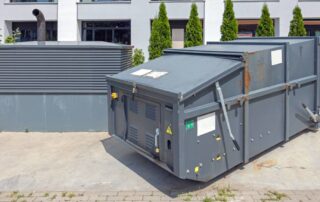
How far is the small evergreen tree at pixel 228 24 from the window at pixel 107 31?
4868 mm

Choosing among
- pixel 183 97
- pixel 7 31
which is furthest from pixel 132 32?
pixel 183 97

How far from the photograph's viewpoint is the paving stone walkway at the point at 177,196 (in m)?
4.36

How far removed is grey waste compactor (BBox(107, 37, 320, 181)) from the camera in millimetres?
4258

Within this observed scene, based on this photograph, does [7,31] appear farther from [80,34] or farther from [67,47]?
[67,47]

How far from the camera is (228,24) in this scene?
1460 cm

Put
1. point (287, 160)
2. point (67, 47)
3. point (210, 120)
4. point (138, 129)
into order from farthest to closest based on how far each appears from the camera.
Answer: point (67, 47) < point (287, 160) < point (138, 129) < point (210, 120)

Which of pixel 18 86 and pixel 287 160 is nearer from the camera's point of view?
pixel 287 160

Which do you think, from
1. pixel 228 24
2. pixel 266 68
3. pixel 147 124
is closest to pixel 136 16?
pixel 228 24

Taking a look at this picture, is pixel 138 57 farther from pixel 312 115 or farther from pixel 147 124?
pixel 147 124

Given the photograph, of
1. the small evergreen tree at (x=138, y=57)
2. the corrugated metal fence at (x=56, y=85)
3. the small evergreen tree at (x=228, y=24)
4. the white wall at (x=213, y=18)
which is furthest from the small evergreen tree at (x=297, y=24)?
the corrugated metal fence at (x=56, y=85)

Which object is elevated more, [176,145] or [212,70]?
[212,70]

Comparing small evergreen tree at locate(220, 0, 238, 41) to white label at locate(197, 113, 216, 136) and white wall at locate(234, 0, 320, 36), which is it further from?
white label at locate(197, 113, 216, 136)

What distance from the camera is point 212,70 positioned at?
4.58m

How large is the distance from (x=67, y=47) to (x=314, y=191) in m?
4.98
